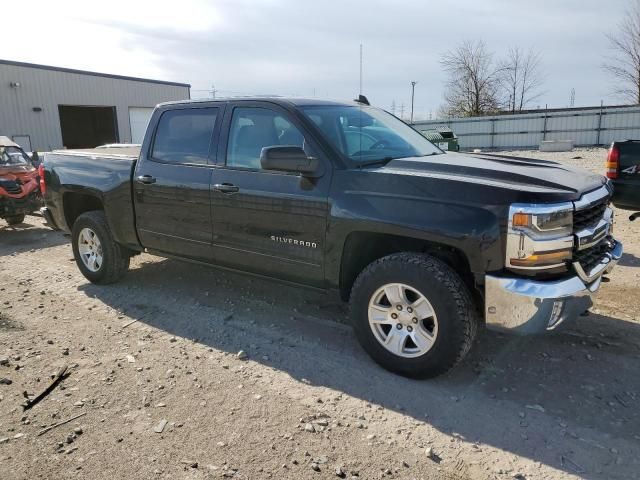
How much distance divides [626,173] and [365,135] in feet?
12.6

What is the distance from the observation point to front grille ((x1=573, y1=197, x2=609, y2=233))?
10.3 ft

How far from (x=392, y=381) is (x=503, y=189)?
4.88 feet

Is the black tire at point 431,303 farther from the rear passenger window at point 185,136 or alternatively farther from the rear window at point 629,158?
the rear window at point 629,158

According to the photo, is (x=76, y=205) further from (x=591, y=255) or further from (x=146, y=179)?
(x=591, y=255)

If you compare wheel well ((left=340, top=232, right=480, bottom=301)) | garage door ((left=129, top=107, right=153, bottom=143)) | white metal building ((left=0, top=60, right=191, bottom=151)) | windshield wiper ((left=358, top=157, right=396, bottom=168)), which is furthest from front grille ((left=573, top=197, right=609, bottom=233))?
garage door ((left=129, top=107, right=153, bottom=143))

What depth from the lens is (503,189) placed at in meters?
3.02

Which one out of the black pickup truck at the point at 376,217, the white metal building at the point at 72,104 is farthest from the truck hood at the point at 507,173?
the white metal building at the point at 72,104

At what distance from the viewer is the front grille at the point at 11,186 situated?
8.81 m

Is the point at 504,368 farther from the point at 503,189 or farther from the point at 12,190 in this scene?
the point at 12,190

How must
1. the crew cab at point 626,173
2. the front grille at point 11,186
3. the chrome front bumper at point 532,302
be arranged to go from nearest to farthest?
the chrome front bumper at point 532,302
the crew cab at point 626,173
the front grille at point 11,186

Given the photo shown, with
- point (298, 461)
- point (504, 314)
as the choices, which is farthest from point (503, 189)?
point (298, 461)

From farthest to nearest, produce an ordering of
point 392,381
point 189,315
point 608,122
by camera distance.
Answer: point 608,122
point 189,315
point 392,381

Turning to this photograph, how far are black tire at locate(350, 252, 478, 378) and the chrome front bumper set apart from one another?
17cm

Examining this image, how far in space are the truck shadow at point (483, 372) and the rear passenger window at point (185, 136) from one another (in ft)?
4.80
